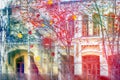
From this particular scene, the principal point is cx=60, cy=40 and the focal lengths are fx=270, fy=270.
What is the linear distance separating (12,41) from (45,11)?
0.52 meters

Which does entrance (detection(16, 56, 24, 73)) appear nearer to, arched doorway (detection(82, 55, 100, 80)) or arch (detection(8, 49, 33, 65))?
arch (detection(8, 49, 33, 65))

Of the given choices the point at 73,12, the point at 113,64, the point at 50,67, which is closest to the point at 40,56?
the point at 50,67

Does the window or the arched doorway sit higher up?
the window

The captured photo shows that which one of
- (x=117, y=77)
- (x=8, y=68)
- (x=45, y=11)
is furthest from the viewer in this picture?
(x=8, y=68)

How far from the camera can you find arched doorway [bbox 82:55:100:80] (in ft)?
9.02

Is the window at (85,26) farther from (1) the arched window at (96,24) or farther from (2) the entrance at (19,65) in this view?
(2) the entrance at (19,65)

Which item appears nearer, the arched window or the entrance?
the arched window

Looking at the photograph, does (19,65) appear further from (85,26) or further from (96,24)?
(96,24)

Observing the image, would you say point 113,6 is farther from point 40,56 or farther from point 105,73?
point 40,56

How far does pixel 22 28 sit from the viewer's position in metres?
2.99

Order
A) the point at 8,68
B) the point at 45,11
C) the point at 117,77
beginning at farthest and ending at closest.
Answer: the point at 8,68, the point at 45,11, the point at 117,77

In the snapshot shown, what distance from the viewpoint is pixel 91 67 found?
9.07 ft

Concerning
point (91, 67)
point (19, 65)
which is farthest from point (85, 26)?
point (19, 65)

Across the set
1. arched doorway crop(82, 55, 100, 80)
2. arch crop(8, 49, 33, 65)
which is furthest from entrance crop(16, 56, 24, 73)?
arched doorway crop(82, 55, 100, 80)
